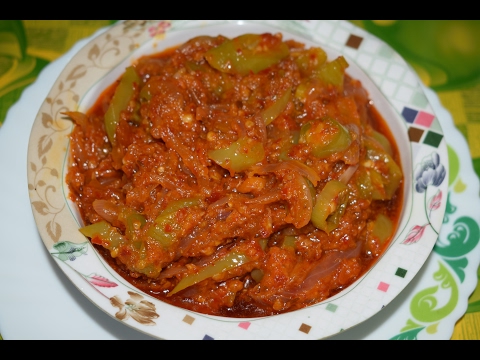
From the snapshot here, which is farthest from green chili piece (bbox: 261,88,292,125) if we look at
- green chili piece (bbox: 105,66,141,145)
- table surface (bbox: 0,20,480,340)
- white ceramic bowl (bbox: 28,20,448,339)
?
table surface (bbox: 0,20,480,340)

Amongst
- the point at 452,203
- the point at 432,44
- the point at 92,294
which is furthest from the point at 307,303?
the point at 432,44

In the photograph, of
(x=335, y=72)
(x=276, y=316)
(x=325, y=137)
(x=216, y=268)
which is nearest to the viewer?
(x=276, y=316)

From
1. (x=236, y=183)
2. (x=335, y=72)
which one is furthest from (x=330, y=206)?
A: (x=335, y=72)

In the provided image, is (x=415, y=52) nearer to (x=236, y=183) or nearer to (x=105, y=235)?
(x=236, y=183)

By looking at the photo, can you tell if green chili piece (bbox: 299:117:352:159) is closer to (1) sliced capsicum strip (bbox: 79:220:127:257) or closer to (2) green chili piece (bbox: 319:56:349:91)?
(2) green chili piece (bbox: 319:56:349:91)

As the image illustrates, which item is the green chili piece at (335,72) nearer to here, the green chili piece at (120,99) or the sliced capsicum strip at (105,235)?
the green chili piece at (120,99)

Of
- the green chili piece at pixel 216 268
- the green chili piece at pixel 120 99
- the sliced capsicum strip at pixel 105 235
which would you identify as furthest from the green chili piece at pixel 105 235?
the green chili piece at pixel 120 99

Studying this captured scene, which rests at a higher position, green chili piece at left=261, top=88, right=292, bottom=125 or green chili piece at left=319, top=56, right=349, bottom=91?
green chili piece at left=319, top=56, right=349, bottom=91
